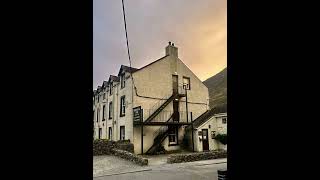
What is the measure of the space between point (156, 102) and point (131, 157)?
21.8 feet

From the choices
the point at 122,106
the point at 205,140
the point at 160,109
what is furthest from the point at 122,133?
the point at 205,140

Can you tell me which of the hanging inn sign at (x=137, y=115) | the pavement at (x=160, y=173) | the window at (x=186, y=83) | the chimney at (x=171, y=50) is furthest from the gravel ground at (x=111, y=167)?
the chimney at (x=171, y=50)

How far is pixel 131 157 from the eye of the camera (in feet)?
49.7

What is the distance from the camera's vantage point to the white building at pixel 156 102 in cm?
1938

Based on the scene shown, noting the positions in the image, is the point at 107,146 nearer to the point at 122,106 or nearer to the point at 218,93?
the point at 122,106

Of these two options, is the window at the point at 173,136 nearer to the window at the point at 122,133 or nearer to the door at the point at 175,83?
the door at the point at 175,83

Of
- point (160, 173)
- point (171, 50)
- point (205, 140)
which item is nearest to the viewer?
point (160, 173)

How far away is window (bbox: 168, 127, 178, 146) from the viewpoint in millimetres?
20391

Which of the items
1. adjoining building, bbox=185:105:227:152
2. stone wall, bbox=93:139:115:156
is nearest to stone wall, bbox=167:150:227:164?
adjoining building, bbox=185:105:227:152

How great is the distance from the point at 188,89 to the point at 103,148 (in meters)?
9.57

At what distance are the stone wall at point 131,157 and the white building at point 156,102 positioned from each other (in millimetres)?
1546

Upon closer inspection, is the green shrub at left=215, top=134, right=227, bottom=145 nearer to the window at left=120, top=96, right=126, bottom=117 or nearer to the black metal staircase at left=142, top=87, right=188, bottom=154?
the black metal staircase at left=142, top=87, right=188, bottom=154
